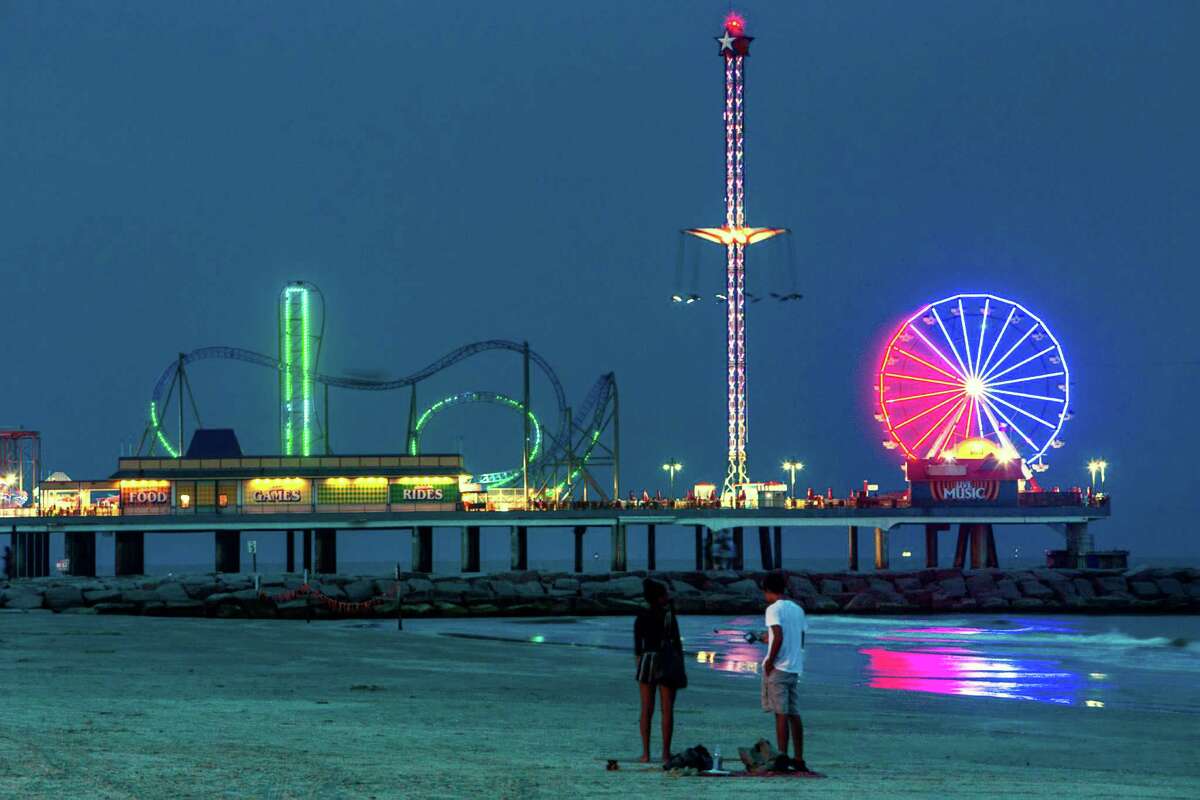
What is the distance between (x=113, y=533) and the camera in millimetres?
102688

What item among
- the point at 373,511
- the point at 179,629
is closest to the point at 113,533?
the point at 373,511

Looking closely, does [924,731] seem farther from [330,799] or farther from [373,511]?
[373,511]

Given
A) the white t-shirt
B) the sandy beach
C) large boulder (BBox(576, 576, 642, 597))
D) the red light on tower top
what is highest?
the red light on tower top

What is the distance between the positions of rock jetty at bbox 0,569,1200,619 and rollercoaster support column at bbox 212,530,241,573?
27.2 meters

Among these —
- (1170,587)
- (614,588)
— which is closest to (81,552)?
(614,588)

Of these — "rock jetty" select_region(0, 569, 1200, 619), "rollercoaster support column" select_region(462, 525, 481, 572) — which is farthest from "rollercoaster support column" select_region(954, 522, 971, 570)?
"rollercoaster support column" select_region(462, 525, 481, 572)

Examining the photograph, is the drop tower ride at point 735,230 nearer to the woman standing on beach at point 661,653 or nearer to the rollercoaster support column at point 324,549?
the rollercoaster support column at point 324,549

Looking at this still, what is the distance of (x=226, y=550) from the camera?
10494 centimetres

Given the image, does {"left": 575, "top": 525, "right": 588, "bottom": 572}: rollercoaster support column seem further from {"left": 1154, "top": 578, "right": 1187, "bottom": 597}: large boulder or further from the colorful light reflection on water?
the colorful light reflection on water

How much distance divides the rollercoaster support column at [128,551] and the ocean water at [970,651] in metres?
51.3

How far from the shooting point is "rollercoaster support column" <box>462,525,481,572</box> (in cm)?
10401

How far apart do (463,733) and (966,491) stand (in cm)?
8070

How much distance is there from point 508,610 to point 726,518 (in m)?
35.5

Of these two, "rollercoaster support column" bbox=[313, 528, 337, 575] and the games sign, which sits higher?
the games sign
